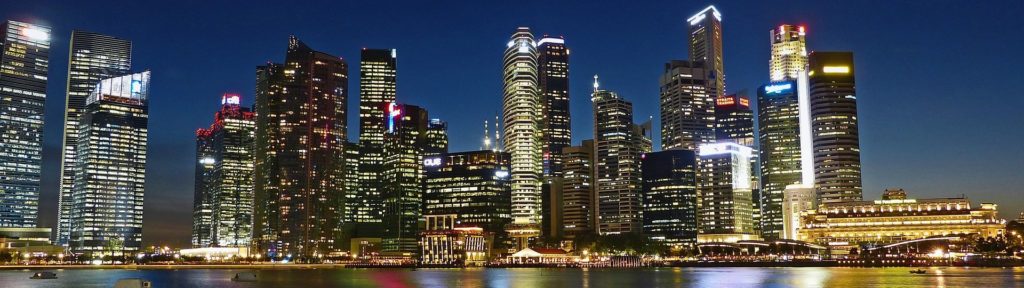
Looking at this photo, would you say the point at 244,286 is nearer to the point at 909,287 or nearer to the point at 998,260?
the point at 909,287

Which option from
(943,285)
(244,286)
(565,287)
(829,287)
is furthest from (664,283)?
Answer: (244,286)

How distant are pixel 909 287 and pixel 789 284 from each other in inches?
629

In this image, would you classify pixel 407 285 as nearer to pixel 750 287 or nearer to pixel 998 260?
pixel 750 287

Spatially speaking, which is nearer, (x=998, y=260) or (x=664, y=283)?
(x=664, y=283)

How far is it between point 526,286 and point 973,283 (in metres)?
57.4

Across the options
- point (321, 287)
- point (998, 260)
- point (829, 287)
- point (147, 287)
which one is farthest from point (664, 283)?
point (998, 260)

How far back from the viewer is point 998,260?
194m

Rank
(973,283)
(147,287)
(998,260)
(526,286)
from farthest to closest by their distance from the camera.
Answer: (998,260), (526,286), (973,283), (147,287)

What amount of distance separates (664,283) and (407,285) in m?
37.1

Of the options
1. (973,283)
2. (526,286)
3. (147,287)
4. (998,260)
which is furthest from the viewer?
(998,260)

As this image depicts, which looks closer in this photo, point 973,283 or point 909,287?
point 909,287

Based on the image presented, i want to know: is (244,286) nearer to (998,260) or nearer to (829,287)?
(829,287)

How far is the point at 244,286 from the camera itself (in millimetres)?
129375

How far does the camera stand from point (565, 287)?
120688 mm
